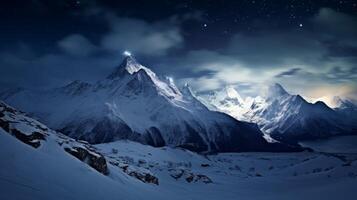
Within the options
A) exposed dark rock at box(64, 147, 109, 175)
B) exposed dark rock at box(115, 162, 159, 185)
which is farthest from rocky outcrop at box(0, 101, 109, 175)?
exposed dark rock at box(115, 162, 159, 185)

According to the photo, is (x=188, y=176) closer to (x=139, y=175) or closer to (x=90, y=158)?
(x=139, y=175)

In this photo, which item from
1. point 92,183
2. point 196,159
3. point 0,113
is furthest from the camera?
point 196,159

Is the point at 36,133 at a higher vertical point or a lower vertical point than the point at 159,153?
lower

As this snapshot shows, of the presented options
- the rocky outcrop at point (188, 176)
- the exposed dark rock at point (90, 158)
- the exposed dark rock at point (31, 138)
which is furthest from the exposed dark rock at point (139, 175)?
the rocky outcrop at point (188, 176)

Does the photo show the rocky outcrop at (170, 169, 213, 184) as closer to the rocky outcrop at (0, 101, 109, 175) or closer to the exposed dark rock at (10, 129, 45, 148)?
the rocky outcrop at (0, 101, 109, 175)

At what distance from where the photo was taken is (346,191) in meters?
30.0

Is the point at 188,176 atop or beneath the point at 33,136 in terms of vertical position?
atop

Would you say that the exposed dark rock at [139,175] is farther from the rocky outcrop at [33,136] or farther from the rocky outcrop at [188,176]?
the rocky outcrop at [188,176]

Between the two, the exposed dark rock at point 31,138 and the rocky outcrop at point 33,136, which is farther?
the rocky outcrop at point 33,136

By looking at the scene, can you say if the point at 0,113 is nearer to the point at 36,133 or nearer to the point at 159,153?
the point at 36,133

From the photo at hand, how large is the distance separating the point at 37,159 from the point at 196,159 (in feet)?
499

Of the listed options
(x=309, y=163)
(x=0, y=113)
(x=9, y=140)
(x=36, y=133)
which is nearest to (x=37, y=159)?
(x=9, y=140)

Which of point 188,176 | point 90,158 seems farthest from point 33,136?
point 188,176

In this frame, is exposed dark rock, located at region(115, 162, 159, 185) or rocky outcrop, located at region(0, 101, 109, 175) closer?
rocky outcrop, located at region(0, 101, 109, 175)
